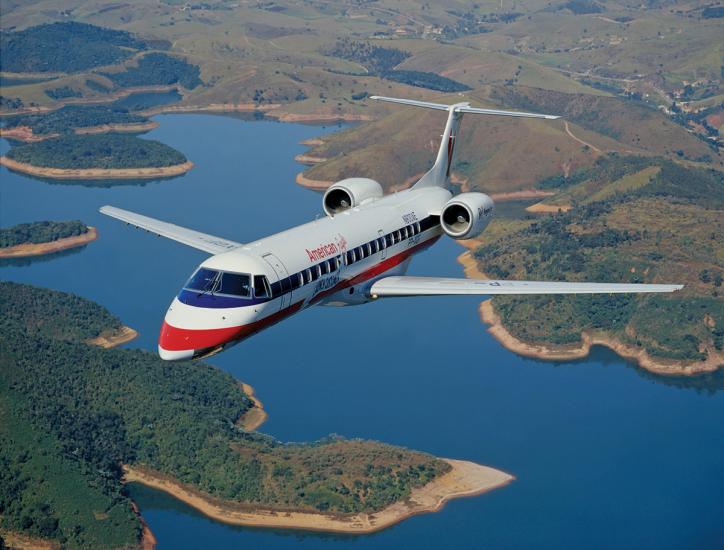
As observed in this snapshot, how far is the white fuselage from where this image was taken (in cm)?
4169

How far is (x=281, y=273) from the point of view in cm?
4447

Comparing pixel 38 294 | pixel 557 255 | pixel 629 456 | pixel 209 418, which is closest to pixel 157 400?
pixel 209 418

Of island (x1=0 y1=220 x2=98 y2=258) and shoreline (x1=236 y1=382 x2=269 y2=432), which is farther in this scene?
island (x1=0 y1=220 x2=98 y2=258)

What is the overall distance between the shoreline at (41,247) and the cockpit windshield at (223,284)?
128156 millimetres

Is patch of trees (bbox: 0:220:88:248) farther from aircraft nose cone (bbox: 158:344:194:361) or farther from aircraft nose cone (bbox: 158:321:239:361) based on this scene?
aircraft nose cone (bbox: 158:344:194:361)

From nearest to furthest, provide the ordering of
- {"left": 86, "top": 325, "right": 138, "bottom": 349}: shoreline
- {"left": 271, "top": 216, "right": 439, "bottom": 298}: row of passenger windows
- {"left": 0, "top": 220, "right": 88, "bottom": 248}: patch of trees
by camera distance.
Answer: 1. {"left": 271, "top": 216, "right": 439, "bottom": 298}: row of passenger windows
2. {"left": 86, "top": 325, "right": 138, "bottom": 349}: shoreline
3. {"left": 0, "top": 220, "right": 88, "bottom": 248}: patch of trees

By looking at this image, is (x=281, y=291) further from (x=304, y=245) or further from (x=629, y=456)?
(x=629, y=456)

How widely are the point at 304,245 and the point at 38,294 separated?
91.5 metres

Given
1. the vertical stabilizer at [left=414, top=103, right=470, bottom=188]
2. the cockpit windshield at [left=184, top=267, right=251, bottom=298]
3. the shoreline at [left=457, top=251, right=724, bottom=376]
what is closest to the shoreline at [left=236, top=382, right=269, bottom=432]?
the shoreline at [left=457, top=251, right=724, bottom=376]

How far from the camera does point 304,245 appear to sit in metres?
46.7

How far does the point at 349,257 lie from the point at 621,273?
9348cm

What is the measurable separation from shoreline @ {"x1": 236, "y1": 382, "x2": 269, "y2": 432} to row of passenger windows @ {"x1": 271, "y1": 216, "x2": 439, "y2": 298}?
172 feet

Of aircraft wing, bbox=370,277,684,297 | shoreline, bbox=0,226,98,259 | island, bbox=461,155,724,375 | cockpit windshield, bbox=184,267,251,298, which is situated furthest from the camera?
shoreline, bbox=0,226,98,259

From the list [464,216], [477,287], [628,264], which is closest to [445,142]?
[464,216]
